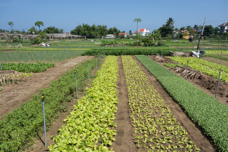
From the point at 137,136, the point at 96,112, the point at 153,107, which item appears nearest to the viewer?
the point at 137,136

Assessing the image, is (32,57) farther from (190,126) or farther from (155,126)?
(190,126)

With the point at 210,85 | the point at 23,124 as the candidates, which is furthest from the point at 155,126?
the point at 210,85

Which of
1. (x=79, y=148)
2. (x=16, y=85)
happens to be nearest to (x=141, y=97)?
(x=79, y=148)

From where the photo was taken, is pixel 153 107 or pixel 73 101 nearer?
pixel 153 107

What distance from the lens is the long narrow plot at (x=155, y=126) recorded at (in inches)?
165

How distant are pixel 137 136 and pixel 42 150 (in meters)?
2.56

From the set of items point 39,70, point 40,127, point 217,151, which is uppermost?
point 39,70

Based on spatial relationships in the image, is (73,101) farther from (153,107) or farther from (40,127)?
(153,107)

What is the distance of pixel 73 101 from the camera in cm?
712

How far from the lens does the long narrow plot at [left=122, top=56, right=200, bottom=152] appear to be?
165 inches

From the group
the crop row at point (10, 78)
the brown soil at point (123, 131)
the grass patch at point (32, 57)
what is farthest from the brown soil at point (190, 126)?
the grass patch at point (32, 57)

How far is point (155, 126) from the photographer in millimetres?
5039

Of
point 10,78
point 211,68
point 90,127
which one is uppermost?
point 211,68

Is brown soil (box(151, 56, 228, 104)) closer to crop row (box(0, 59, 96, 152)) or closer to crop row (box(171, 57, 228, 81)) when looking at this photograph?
crop row (box(171, 57, 228, 81))
